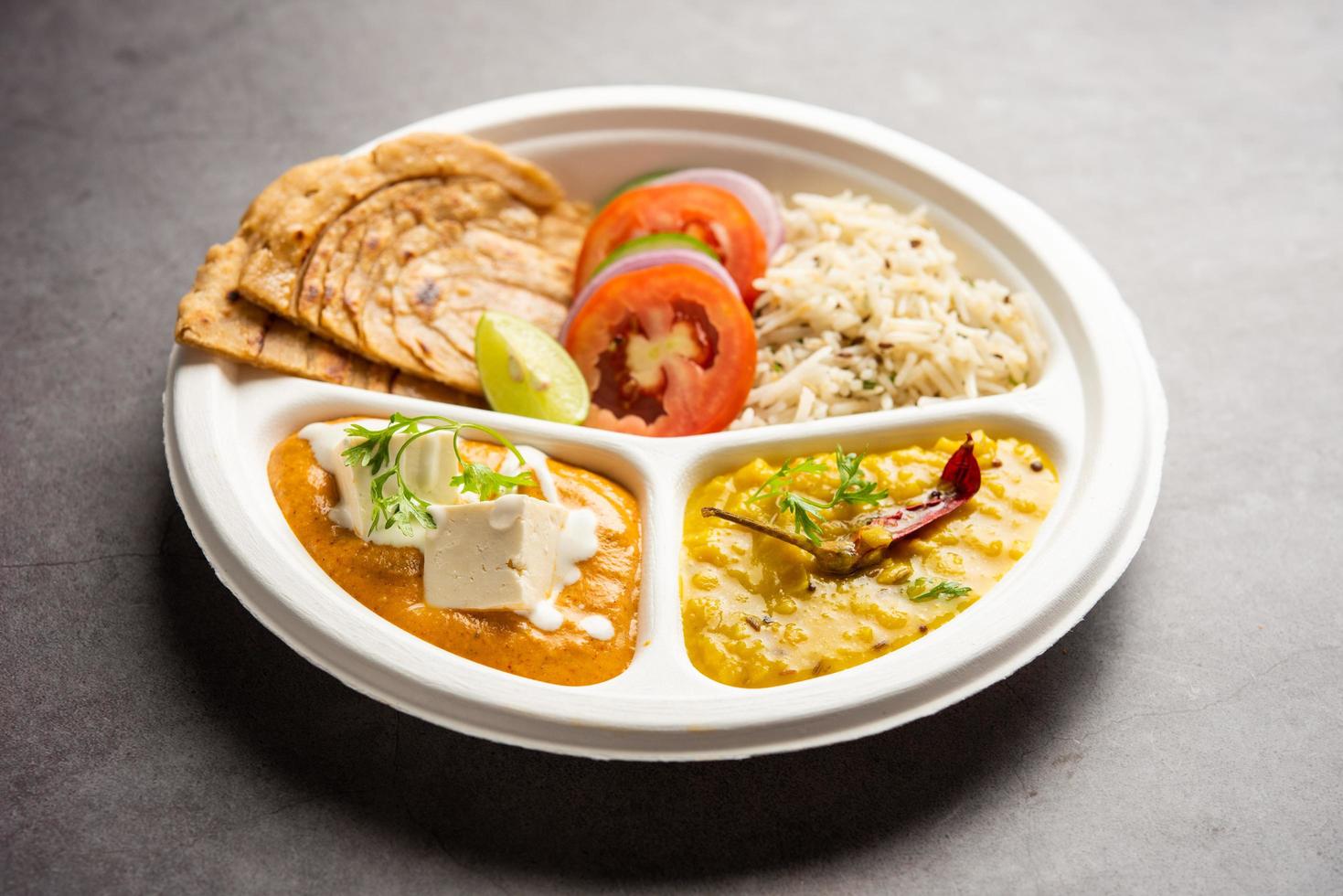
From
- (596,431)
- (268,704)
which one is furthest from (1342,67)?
(268,704)

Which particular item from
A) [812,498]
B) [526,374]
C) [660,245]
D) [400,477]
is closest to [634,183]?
[660,245]

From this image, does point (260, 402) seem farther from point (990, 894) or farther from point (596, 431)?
point (990, 894)

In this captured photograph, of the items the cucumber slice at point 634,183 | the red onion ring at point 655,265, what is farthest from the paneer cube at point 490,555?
the cucumber slice at point 634,183

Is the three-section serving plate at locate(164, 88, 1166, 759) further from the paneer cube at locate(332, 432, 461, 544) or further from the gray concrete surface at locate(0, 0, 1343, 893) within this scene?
the gray concrete surface at locate(0, 0, 1343, 893)

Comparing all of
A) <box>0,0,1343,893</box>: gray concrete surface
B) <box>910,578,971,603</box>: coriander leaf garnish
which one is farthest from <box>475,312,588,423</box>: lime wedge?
<box>910,578,971,603</box>: coriander leaf garnish

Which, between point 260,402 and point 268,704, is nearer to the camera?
point 268,704

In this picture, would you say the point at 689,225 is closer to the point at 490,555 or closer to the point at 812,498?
the point at 812,498

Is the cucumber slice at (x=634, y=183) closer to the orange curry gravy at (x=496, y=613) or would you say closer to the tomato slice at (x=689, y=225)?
the tomato slice at (x=689, y=225)
